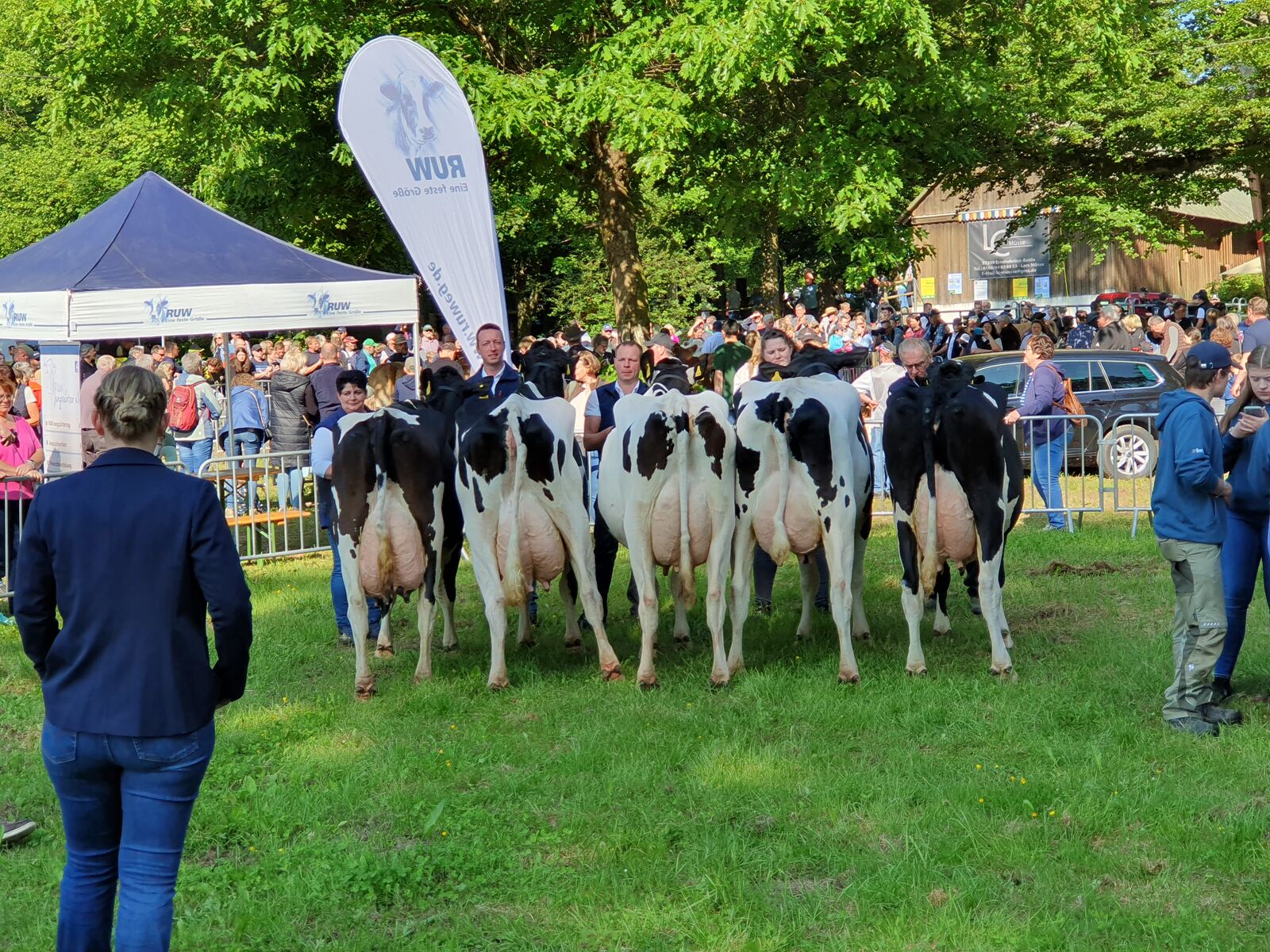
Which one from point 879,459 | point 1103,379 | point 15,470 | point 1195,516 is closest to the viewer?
point 1195,516

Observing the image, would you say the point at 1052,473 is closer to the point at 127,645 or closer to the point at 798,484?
the point at 798,484

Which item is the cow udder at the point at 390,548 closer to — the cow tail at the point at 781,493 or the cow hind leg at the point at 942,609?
the cow tail at the point at 781,493

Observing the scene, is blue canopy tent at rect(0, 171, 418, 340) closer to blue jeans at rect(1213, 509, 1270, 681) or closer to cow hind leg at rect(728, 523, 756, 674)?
cow hind leg at rect(728, 523, 756, 674)

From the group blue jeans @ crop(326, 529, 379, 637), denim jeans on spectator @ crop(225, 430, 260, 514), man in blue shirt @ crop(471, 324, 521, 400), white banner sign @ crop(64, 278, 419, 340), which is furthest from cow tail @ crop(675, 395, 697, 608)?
denim jeans on spectator @ crop(225, 430, 260, 514)

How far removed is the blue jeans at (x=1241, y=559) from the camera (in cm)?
721

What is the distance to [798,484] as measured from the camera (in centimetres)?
823

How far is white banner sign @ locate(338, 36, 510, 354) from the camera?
1295 cm

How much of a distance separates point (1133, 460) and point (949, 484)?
669 cm

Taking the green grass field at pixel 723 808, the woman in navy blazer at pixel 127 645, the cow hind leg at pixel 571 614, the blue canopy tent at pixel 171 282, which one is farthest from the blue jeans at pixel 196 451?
the woman in navy blazer at pixel 127 645

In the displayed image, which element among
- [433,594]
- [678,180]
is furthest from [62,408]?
[678,180]

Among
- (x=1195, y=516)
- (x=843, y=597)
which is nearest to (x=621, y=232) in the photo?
(x=843, y=597)

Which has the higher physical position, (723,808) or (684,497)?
(684,497)

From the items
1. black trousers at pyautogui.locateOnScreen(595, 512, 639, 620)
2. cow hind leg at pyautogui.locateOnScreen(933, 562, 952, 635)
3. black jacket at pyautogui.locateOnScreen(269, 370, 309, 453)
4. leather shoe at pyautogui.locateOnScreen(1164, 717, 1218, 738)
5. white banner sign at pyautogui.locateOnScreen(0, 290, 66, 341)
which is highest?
white banner sign at pyautogui.locateOnScreen(0, 290, 66, 341)

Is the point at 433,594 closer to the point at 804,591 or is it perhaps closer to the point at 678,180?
the point at 804,591
